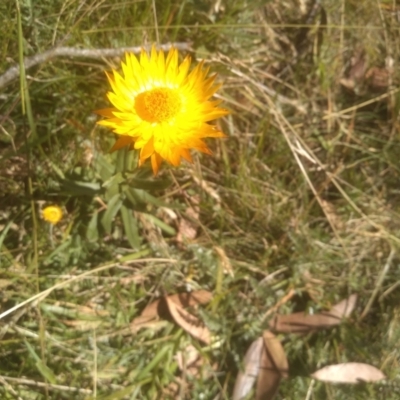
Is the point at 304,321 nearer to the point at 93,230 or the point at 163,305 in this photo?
the point at 163,305

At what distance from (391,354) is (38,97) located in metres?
2.04

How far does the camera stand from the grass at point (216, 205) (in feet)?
7.68

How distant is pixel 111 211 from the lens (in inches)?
90.7

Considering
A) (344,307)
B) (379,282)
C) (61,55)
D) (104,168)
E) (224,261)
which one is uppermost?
(61,55)

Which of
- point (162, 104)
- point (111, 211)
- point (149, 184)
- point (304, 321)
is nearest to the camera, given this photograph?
point (162, 104)

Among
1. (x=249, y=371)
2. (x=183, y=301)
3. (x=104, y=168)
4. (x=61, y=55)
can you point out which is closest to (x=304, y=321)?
(x=249, y=371)

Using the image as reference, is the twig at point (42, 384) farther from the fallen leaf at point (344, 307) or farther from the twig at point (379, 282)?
the twig at point (379, 282)

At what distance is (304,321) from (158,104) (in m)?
1.29

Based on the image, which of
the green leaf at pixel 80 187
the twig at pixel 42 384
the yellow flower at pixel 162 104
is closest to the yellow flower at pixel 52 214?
the green leaf at pixel 80 187

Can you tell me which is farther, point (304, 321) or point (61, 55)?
point (304, 321)

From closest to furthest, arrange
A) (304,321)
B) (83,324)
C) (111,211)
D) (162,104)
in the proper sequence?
(162,104)
(111,211)
(83,324)
(304,321)

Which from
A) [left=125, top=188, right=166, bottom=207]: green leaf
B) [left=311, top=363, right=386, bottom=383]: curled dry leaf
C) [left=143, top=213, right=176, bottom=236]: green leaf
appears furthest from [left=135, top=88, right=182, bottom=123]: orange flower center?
[left=311, top=363, right=386, bottom=383]: curled dry leaf

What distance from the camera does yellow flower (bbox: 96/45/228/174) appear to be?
188 centimetres

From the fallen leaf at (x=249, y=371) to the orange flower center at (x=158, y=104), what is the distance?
1.20 m
